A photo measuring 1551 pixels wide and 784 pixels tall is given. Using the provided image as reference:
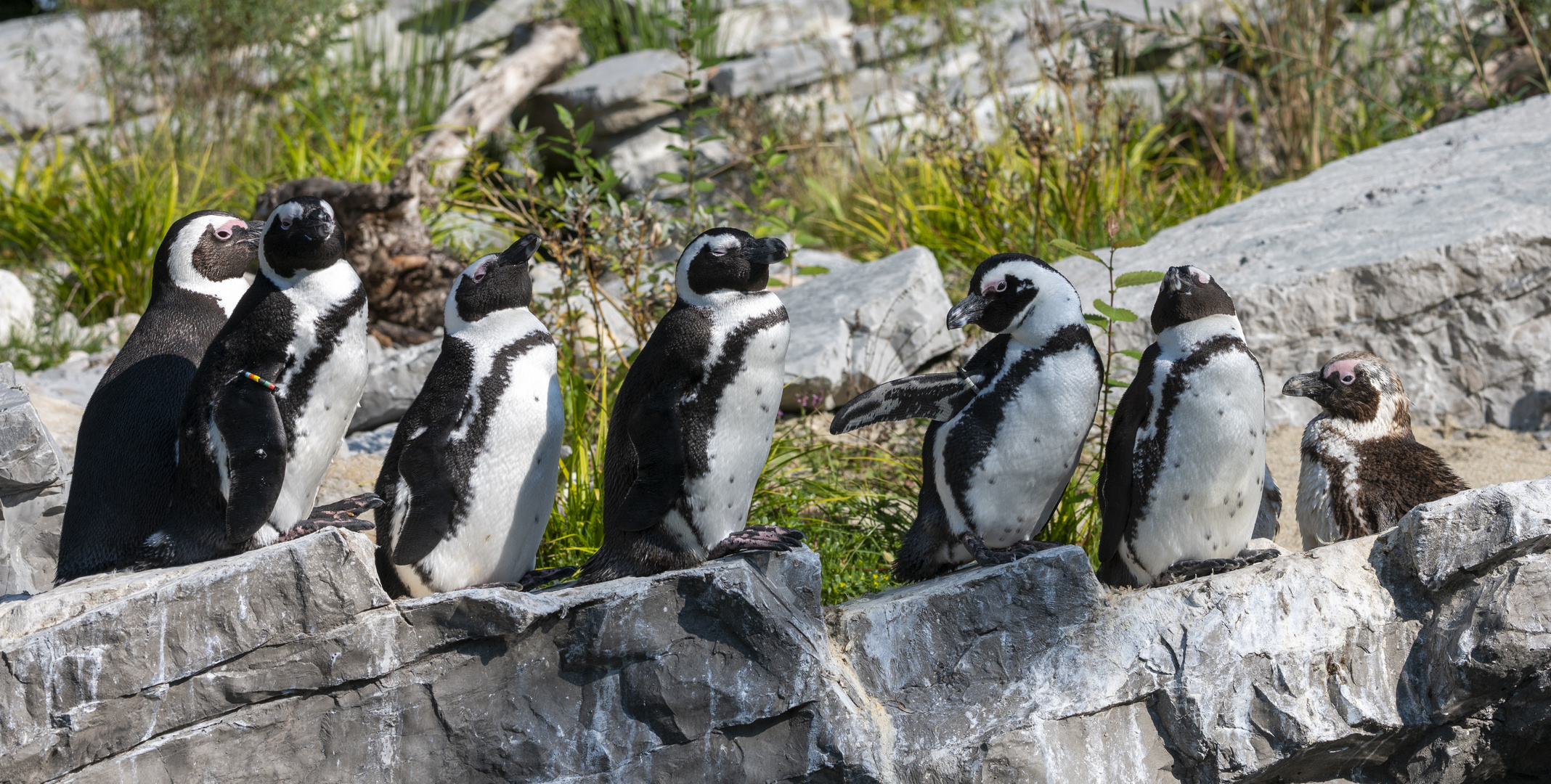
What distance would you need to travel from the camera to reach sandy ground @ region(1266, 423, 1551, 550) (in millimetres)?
4434

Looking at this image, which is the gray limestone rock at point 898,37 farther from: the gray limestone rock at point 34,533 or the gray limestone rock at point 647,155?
the gray limestone rock at point 34,533

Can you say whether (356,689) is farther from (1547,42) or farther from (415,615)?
(1547,42)

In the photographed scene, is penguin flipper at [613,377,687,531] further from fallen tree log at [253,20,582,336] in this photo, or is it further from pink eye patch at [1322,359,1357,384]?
fallen tree log at [253,20,582,336]

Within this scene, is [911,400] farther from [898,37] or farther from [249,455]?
[898,37]

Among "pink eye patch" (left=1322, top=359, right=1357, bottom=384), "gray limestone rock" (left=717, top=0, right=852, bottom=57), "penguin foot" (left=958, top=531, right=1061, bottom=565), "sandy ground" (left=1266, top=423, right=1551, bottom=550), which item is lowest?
"sandy ground" (left=1266, top=423, right=1551, bottom=550)

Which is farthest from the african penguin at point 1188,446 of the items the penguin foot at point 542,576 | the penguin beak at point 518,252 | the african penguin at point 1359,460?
the penguin beak at point 518,252

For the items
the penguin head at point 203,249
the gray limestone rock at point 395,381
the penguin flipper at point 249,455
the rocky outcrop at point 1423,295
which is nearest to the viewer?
the penguin flipper at point 249,455

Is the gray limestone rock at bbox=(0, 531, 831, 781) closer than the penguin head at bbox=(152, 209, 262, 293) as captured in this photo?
Yes

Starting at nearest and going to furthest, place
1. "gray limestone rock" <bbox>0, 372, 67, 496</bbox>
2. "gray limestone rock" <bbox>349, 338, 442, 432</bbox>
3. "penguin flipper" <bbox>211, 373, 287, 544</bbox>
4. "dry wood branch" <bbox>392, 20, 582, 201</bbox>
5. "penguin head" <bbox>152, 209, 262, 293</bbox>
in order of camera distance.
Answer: "penguin flipper" <bbox>211, 373, 287, 544</bbox>
"penguin head" <bbox>152, 209, 262, 293</bbox>
"gray limestone rock" <bbox>0, 372, 67, 496</bbox>
"gray limestone rock" <bbox>349, 338, 442, 432</bbox>
"dry wood branch" <bbox>392, 20, 582, 201</bbox>

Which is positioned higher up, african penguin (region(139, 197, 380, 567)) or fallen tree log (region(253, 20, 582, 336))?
african penguin (region(139, 197, 380, 567))

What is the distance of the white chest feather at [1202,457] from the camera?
2.84 meters

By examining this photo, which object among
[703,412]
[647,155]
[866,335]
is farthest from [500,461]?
[647,155]

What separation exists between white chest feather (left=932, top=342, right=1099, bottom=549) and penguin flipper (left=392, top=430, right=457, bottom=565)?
47.4 inches

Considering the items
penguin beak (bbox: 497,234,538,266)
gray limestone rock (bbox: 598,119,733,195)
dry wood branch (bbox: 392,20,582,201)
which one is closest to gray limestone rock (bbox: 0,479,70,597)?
penguin beak (bbox: 497,234,538,266)
